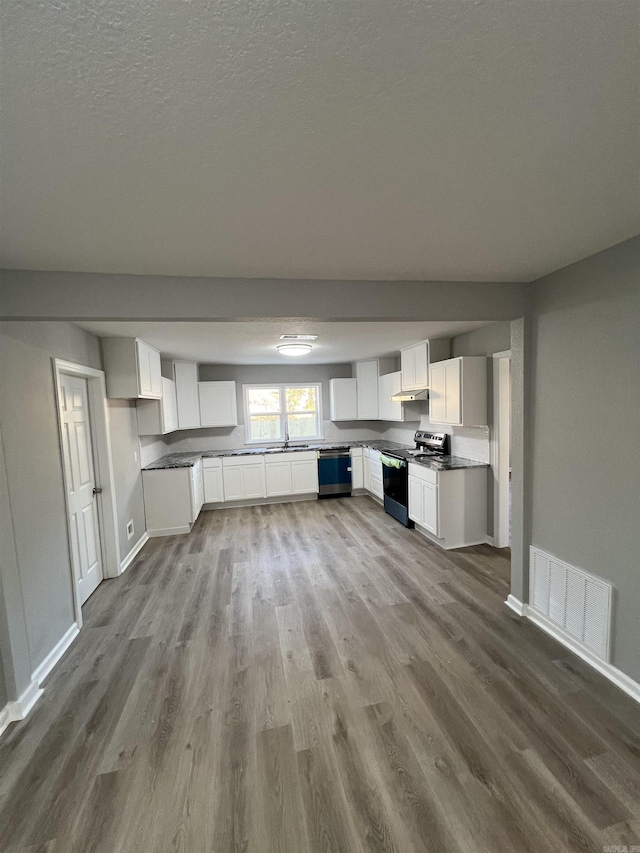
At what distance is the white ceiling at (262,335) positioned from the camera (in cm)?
306

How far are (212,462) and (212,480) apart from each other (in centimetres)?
28

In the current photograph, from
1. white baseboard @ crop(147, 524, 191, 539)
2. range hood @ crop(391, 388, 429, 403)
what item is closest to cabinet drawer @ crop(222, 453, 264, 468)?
white baseboard @ crop(147, 524, 191, 539)

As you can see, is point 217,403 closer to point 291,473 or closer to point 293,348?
point 291,473

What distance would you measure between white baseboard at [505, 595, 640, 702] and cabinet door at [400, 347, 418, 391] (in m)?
2.71

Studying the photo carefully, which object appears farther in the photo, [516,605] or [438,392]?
[438,392]

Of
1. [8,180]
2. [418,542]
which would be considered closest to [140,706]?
[8,180]

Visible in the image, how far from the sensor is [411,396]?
4.66m

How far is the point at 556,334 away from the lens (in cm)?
225

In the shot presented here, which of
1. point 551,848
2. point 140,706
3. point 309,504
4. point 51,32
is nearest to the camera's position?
point 51,32

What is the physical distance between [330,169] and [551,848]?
2.53 metres

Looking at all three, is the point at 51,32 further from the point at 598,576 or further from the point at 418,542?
the point at 418,542

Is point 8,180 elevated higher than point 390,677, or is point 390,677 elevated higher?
point 8,180

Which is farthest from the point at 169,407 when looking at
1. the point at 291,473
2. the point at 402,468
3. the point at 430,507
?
the point at 430,507

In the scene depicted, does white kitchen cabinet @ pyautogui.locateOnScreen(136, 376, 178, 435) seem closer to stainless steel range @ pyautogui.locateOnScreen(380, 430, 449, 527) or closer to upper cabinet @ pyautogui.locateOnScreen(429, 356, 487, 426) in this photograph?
stainless steel range @ pyautogui.locateOnScreen(380, 430, 449, 527)
